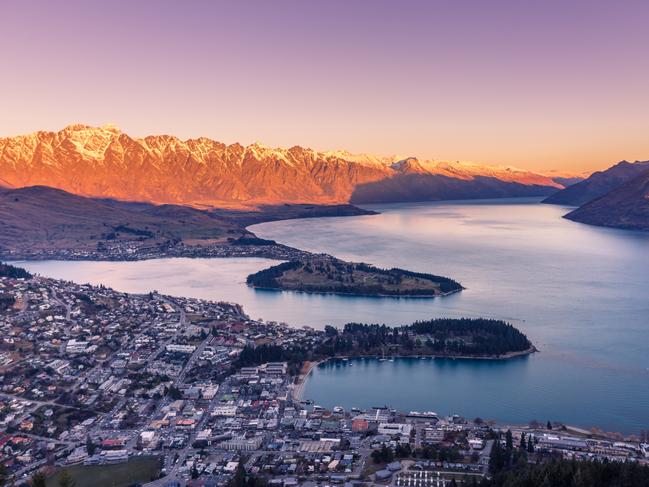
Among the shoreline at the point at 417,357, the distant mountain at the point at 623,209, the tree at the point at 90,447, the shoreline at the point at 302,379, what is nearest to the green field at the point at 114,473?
the tree at the point at 90,447

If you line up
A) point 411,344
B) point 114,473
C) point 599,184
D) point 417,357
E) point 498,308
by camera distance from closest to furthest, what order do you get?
point 114,473
point 417,357
point 411,344
point 498,308
point 599,184

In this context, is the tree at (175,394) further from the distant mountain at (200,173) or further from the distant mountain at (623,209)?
the distant mountain at (200,173)

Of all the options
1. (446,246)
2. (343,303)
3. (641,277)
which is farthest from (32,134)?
(641,277)

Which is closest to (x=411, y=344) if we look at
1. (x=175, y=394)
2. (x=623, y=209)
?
(x=175, y=394)

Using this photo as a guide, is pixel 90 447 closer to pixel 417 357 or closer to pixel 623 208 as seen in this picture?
pixel 417 357

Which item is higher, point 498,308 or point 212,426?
point 498,308

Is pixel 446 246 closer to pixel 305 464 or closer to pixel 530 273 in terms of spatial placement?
pixel 530 273

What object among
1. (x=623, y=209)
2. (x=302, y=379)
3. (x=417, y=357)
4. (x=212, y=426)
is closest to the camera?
(x=212, y=426)
